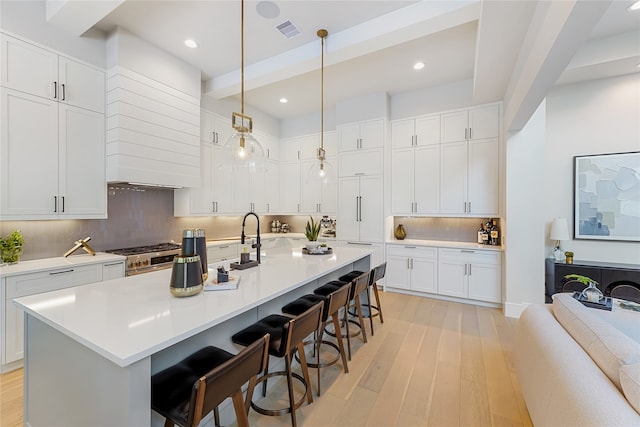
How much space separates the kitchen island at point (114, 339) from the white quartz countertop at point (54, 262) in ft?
4.02

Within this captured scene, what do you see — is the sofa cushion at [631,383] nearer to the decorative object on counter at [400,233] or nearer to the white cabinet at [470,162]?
the white cabinet at [470,162]

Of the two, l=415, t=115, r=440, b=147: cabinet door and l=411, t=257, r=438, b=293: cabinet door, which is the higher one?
l=415, t=115, r=440, b=147: cabinet door

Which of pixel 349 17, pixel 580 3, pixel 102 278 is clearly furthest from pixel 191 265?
pixel 349 17

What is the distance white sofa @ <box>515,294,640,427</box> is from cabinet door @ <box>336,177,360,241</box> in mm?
3118

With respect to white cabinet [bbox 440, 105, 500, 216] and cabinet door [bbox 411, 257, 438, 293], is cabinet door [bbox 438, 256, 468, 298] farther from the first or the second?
white cabinet [bbox 440, 105, 500, 216]

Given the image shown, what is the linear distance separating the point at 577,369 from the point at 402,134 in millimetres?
4007

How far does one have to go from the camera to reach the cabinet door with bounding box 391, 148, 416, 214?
4.59m

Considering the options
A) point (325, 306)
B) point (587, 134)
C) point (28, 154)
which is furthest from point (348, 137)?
point (28, 154)

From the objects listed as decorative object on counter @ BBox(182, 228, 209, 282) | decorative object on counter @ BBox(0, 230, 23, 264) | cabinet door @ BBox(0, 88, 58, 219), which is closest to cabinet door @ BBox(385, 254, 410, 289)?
decorative object on counter @ BBox(182, 228, 209, 282)

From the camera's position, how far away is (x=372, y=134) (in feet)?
15.5

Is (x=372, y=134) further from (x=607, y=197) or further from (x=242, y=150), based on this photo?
(x=607, y=197)

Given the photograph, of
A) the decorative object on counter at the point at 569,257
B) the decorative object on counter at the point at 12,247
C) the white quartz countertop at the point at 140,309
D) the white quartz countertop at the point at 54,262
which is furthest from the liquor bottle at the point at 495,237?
the decorative object on counter at the point at 12,247


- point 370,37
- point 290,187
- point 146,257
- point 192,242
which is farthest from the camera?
Result: point 290,187

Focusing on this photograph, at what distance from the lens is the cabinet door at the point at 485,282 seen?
385 centimetres
